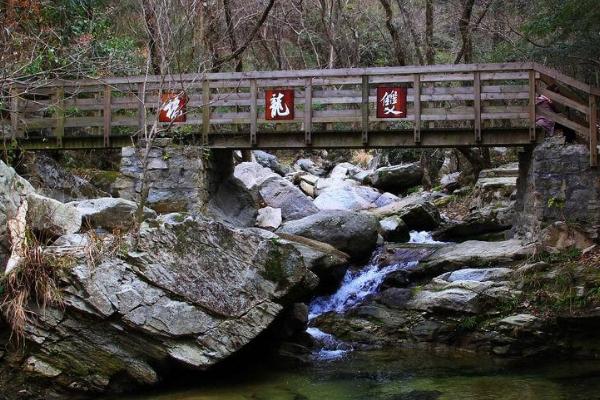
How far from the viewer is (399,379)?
8383 millimetres

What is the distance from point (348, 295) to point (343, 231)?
62.5 inches

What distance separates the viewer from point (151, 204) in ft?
41.6

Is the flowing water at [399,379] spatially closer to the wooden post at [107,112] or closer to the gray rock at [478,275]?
the gray rock at [478,275]

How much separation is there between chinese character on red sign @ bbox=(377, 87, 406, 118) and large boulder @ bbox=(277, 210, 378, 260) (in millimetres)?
2256

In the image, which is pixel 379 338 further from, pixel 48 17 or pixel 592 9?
pixel 48 17

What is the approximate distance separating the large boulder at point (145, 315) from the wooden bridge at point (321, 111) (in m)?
3.81

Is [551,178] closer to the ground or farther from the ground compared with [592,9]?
closer to the ground

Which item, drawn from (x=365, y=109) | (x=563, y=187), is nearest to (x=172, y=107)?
(x=365, y=109)

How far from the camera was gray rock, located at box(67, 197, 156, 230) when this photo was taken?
9321mm

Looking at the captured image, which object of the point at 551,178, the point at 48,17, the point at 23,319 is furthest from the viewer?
the point at 48,17

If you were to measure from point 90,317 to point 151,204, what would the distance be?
5079mm

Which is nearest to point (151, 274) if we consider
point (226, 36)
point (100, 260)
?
point (100, 260)

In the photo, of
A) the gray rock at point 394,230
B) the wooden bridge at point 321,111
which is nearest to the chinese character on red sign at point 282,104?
the wooden bridge at point 321,111

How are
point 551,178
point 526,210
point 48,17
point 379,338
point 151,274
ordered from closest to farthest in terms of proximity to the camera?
point 151,274 → point 379,338 → point 551,178 → point 526,210 → point 48,17
